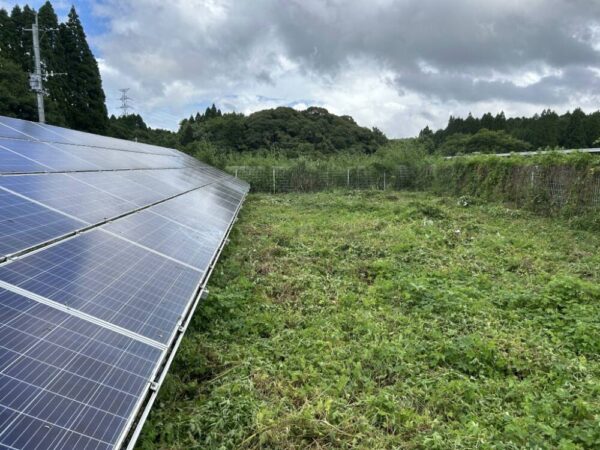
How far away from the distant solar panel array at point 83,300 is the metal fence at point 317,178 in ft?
49.3

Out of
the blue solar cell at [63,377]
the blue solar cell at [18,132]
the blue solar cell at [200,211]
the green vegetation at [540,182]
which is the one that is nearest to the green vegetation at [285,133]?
the green vegetation at [540,182]

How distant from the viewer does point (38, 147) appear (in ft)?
21.7

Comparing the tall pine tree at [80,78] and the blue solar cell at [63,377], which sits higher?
the tall pine tree at [80,78]

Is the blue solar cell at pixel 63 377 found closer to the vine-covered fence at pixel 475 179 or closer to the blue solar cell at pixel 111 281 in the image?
the blue solar cell at pixel 111 281

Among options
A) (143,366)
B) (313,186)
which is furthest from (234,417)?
(313,186)

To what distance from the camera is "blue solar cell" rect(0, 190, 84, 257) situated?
2861 millimetres

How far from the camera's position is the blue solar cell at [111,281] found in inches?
102

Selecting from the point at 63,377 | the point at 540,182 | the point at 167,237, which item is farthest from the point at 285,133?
the point at 63,377

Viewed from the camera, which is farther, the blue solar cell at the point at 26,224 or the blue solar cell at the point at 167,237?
the blue solar cell at the point at 167,237

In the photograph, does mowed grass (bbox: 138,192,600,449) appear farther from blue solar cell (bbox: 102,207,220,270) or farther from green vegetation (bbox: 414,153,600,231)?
green vegetation (bbox: 414,153,600,231)

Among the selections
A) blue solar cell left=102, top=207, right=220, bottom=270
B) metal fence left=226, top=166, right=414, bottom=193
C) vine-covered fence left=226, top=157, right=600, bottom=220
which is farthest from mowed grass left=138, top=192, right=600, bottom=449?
metal fence left=226, top=166, right=414, bottom=193

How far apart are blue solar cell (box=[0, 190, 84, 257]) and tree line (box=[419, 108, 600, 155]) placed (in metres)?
34.4

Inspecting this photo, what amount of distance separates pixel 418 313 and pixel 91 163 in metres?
6.15

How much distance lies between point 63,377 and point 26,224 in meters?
1.81
